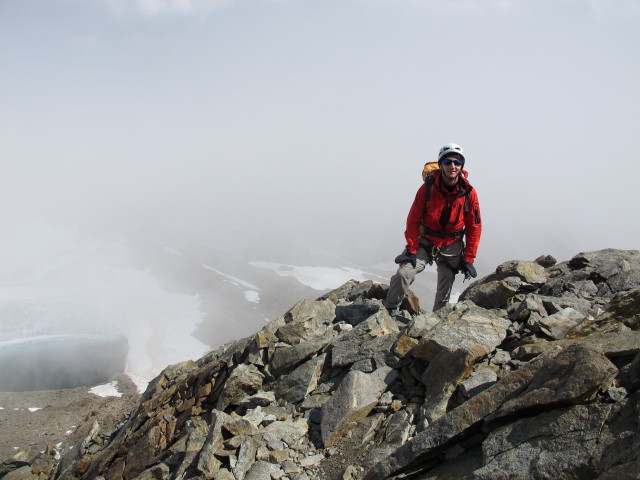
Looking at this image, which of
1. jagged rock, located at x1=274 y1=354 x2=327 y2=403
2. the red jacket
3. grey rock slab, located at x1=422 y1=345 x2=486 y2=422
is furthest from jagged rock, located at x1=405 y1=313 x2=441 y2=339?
jagged rock, located at x1=274 y1=354 x2=327 y2=403

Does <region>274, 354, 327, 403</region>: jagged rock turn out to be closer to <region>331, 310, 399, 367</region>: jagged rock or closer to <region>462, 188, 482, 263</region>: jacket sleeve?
<region>331, 310, 399, 367</region>: jagged rock

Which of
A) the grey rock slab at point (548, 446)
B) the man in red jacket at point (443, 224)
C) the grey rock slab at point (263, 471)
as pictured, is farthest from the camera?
the man in red jacket at point (443, 224)

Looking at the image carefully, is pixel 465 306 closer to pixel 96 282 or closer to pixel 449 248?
pixel 449 248

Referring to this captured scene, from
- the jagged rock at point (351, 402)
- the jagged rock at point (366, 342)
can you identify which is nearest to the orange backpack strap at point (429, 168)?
the jagged rock at point (366, 342)

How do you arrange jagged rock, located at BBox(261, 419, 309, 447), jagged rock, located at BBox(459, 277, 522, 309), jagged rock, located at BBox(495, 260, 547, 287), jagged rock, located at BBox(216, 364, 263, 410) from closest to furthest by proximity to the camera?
1. jagged rock, located at BBox(261, 419, 309, 447)
2. jagged rock, located at BBox(216, 364, 263, 410)
3. jagged rock, located at BBox(459, 277, 522, 309)
4. jagged rock, located at BBox(495, 260, 547, 287)

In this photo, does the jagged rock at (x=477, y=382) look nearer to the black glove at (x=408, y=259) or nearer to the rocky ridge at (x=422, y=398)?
the rocky ridge at (x=422, y=398)

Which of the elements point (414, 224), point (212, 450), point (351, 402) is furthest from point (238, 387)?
point (414, 224)

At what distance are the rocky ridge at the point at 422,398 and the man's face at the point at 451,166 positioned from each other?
3.81 m

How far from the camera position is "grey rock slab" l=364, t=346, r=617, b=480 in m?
5.87

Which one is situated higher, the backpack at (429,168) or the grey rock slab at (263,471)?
the backpack at (429,168)

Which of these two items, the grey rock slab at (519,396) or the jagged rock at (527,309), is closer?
the grey rock slab at (519,396)

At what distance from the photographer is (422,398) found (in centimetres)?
901

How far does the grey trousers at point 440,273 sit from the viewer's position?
1202cm

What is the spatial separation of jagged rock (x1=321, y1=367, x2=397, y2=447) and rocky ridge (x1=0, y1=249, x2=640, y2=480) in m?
0.03
